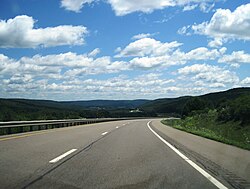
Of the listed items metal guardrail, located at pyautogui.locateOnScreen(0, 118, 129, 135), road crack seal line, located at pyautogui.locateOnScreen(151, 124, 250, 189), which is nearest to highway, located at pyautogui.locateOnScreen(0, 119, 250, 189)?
road crack seal line, located at pyautogui.locateOnScreen(151, 124, 250, 189)

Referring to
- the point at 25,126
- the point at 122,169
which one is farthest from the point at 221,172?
the point at 25,126

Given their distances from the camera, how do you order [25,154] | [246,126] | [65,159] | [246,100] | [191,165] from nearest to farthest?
[191,165] → [65,159] → [25,154] → [246,126] → [246,100]

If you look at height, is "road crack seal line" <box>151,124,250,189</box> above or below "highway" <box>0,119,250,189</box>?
below

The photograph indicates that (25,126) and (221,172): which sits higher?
(25,126)

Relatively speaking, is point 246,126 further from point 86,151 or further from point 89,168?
point 89,168

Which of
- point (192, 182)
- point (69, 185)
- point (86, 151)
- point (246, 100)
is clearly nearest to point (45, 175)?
point (69, 185)

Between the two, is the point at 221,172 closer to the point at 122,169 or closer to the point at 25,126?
the point at 122,169

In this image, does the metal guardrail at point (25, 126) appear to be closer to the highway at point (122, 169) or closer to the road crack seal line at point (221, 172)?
the highway at point (122, 169)

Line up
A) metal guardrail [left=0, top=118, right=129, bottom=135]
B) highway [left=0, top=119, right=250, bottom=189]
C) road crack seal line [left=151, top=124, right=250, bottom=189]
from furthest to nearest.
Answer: metal guardrail [left=0, top=118, right=129, bottom=135], road crack seal line [left=151, top=124, right=250, bottom=189], highway [left=0, top=119, right=250, bottom=189]

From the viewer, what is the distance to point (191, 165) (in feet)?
36.3

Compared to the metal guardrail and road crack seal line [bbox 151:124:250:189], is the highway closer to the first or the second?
road crack seal line [bbox 151:124:250:189]

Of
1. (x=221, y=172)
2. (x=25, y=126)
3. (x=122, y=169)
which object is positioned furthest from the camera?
(x=25, y=126)

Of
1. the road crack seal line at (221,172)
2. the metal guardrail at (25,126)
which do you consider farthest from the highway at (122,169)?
the metal guardrail at (25,126)

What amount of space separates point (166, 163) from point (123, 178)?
2875mm
